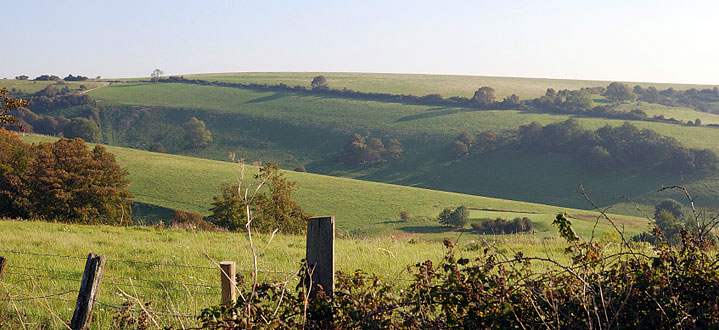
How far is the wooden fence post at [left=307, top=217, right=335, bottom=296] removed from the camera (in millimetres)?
3900

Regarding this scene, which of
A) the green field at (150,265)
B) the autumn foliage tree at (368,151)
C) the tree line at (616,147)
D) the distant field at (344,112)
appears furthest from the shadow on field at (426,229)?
the distant field at (344,112)

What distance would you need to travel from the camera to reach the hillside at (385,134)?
2744 inches

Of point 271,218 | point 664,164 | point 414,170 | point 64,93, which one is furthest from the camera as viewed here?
point 64,93

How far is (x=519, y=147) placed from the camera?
83.9 metres

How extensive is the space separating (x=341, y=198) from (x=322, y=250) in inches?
2013

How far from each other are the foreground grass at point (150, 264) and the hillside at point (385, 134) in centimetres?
5399

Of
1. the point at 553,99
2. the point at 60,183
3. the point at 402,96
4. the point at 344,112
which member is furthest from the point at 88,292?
the point at 402,96

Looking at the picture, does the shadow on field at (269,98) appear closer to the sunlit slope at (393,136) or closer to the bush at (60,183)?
the sunlit slope at (393,136)

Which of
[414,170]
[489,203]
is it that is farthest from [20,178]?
[414,170]

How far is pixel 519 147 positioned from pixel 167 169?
180 feet

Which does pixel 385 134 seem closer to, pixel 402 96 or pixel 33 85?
pixel 402 96

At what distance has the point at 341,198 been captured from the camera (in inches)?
2163

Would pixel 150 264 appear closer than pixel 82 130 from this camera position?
Yes

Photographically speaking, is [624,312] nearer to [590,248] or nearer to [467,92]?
[590,248]
